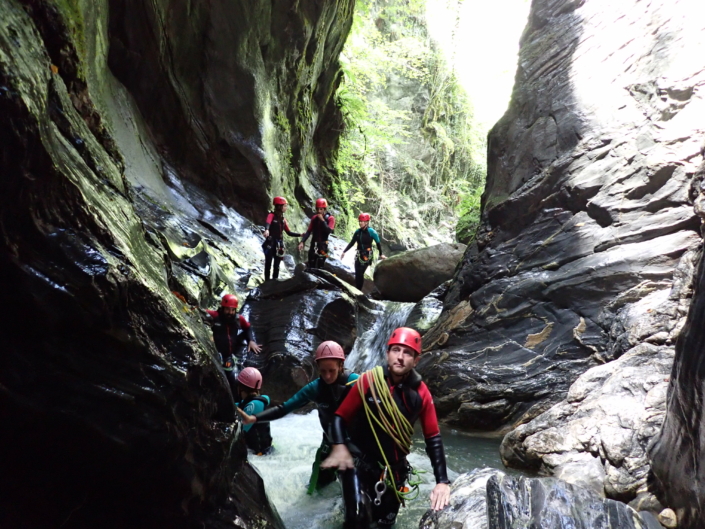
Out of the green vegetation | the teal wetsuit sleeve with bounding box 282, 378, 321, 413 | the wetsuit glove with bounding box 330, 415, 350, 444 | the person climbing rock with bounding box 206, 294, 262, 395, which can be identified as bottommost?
the wetsuit glove with bounding box 330, 415, 350, 444

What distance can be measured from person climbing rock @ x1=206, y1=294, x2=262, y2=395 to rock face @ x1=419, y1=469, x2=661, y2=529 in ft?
14.3

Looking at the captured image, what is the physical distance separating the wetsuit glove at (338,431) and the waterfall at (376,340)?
249 inches

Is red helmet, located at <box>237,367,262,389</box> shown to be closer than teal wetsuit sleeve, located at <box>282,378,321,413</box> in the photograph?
No

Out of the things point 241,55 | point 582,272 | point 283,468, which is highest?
point 241,55

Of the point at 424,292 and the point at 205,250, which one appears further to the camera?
the point at 424,292

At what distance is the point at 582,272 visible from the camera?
7.88 meters

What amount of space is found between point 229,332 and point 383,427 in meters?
4.02

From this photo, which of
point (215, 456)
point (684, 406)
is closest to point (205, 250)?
point (215, 456)

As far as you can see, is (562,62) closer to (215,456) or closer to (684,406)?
(684,406)

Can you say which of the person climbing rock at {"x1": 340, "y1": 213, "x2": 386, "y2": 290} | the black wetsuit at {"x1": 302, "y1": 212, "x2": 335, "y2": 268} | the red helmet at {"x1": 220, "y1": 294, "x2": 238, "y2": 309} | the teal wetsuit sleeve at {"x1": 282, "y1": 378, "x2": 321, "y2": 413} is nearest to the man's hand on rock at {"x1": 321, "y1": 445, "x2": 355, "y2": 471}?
the teal wetsuit sleeve at {"x1": 282, "y1": 378, "x2": 321, "y2": 413}

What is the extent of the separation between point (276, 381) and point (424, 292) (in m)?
6.77

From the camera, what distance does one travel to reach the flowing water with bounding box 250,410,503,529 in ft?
15.1

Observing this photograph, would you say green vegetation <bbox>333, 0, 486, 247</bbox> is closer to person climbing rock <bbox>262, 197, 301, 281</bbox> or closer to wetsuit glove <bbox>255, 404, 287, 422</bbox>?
person climbing rock <bbox>262, 197, 301, 281</bbox>

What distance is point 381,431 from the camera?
12.1ft
